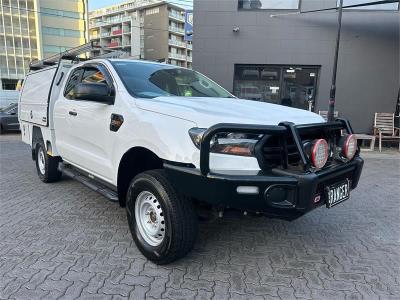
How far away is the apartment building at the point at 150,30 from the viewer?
229 ft

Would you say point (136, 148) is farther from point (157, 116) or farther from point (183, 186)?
point (183, 186)

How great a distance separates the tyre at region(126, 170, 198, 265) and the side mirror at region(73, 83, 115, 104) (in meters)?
0.97

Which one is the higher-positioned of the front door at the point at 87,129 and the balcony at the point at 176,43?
the balcony at the point at 176,43

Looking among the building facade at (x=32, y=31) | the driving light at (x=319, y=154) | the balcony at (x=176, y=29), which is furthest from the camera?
the balcony at (x=176, y=29)

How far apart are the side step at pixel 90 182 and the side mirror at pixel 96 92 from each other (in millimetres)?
987

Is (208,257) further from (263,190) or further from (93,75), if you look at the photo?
(93,75)

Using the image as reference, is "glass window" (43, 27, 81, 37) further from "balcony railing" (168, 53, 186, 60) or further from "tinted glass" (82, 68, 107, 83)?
"tinted glass" (82, 68, 107, 83)

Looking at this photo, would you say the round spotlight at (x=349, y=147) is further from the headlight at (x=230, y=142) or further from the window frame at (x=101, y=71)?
the window frame at (x=101, y=71)

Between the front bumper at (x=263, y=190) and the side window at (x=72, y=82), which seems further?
the side window at (x=72, y=82)

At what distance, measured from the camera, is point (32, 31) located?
5828cm

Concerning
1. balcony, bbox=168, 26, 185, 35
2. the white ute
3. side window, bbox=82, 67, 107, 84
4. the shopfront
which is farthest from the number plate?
balcony, bbox=168, 26, 185, 35

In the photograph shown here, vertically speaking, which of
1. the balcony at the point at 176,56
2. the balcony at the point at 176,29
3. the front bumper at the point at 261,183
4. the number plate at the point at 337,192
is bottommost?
the number plate at the point at 337,192

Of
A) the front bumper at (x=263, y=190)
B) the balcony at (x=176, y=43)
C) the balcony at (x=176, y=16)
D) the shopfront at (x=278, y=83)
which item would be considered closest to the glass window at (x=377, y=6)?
the shopfront at (x=278, y=83)

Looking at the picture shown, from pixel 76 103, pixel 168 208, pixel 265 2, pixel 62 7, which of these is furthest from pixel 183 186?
pixel 62 7
